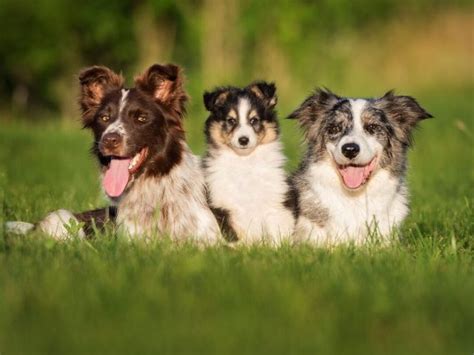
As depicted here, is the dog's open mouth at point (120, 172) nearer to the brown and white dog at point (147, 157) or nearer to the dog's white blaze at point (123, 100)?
the brown and white dog at point (147, 157)

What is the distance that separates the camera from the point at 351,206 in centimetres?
768

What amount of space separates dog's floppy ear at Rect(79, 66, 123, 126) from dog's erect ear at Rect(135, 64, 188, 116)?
0.25 metres

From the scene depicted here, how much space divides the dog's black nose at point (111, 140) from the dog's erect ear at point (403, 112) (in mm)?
2464

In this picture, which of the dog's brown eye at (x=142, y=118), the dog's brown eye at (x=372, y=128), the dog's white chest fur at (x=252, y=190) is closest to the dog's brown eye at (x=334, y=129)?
the dog's brown eye at (x=372, y=128)

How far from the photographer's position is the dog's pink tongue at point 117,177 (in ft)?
23.8

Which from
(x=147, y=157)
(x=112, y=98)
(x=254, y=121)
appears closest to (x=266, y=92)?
(x=254, y=121)

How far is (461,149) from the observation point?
16.6 meters

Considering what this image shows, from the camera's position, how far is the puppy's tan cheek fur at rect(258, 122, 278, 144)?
329 inches

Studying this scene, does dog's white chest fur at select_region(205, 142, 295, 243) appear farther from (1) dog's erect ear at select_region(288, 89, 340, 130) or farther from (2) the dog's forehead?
(2) the dog's forehead

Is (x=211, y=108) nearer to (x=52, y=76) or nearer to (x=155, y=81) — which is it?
(x=155, y=81)

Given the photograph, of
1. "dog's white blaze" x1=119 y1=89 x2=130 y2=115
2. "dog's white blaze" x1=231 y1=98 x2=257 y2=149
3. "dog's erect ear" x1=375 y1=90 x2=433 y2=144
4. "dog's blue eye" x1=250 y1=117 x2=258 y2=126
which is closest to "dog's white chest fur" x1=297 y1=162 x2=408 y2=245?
"dog's erect ear" x1=375 y1=90 x2=433 y2=144

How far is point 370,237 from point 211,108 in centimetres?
247

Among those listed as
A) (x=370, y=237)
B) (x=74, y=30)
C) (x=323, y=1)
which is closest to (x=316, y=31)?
(x=323, y=1)

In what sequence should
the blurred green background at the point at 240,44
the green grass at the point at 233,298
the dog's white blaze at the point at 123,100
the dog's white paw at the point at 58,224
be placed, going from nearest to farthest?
the green grass at the point at 233,298 < the dog's white paw at the point at 58,224 < the dog's white blaze at the point at 123,100 < the blurred green background at the point at 240,44
